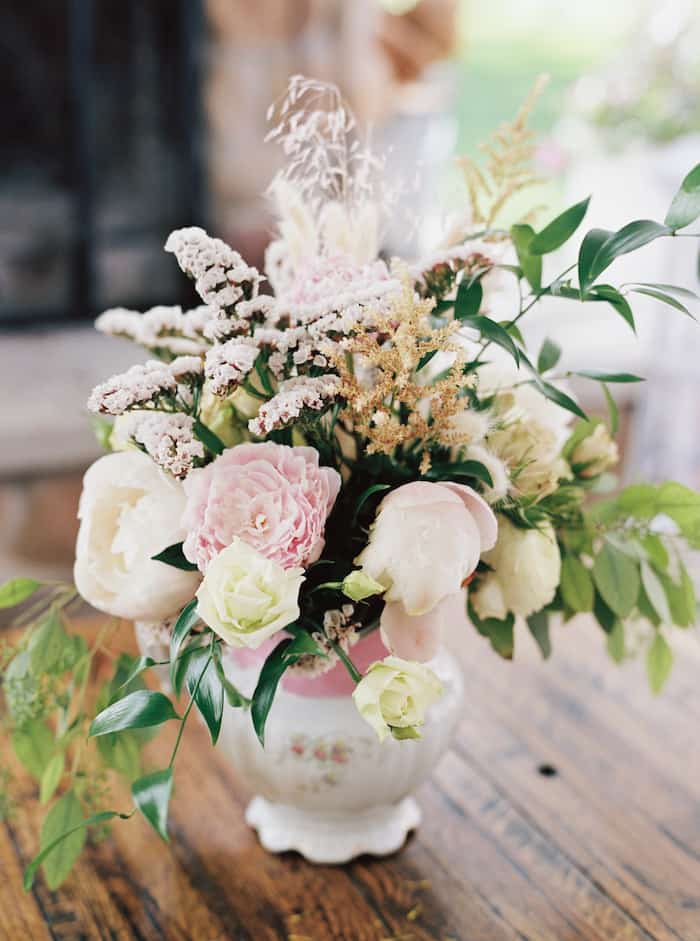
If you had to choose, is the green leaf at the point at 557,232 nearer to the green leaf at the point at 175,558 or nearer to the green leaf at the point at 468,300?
the green leaf at the point at 468,300

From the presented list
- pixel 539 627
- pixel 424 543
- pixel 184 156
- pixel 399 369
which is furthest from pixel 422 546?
pixel 184 156

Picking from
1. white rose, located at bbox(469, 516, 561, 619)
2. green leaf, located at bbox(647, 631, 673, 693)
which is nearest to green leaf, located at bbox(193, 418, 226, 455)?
white rose, located at bbox(469, 516, 561, 619)

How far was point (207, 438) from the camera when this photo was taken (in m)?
0.72

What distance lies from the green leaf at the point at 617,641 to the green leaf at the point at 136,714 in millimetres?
380

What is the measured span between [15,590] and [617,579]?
1.47 ft

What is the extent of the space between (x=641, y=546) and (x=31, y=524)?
1559mm

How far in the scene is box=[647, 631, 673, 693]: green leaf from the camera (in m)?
0.91

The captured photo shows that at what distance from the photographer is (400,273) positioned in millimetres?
684

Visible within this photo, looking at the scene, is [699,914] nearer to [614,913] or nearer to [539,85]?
[614,913]

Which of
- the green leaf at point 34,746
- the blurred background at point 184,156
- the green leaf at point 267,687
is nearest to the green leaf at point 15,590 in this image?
the green leaf at point 34,746

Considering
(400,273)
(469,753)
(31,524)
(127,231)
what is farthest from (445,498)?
(127,231)

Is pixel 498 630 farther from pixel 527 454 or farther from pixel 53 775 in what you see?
pixel 53 775

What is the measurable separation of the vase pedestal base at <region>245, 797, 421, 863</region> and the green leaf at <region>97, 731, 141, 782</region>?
125mm

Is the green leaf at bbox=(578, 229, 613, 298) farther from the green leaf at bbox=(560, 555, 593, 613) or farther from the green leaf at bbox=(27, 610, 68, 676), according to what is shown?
the green leaf at bbox=(27, 610, 68, 676)
